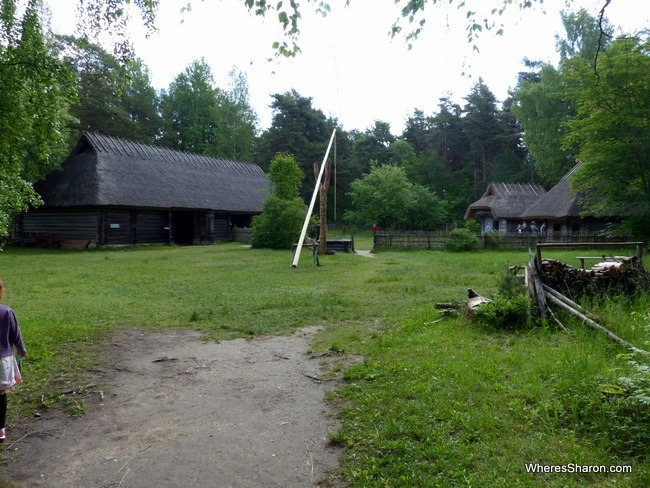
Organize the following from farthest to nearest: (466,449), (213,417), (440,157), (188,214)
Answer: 1. (440,157)
2. (188,214)
3. (213,417)
4. (466,449)

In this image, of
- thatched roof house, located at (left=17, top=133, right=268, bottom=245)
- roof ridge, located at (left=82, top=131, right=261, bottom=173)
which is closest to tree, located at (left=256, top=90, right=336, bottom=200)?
roof ridge, located at (left=82, top=131, right=261, bottom=173)

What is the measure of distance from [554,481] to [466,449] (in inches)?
23.4

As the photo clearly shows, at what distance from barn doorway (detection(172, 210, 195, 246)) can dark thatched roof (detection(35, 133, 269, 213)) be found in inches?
81.0

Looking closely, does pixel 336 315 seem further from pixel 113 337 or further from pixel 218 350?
pixel 113 337

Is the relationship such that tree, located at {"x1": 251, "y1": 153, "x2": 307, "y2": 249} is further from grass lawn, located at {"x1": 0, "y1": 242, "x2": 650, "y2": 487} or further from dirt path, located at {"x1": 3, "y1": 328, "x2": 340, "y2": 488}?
dirt path, located at {"x1": 3, "y1": 328, "x2": 340, "y2": 488}

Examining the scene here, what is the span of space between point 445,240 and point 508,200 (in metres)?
15.7

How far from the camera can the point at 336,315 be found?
8289mm

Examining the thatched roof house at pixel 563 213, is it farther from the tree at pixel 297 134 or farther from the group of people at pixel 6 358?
the group of people at pixel 6 358

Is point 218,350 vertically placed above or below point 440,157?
below

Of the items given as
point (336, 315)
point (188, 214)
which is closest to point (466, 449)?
point (336, 315)

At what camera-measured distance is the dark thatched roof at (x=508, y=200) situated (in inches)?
1470

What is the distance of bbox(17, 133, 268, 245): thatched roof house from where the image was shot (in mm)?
26641

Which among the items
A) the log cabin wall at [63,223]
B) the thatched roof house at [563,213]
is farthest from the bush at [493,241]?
the log cabin wall at [63,223]

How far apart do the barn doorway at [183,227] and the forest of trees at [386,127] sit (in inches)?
309
